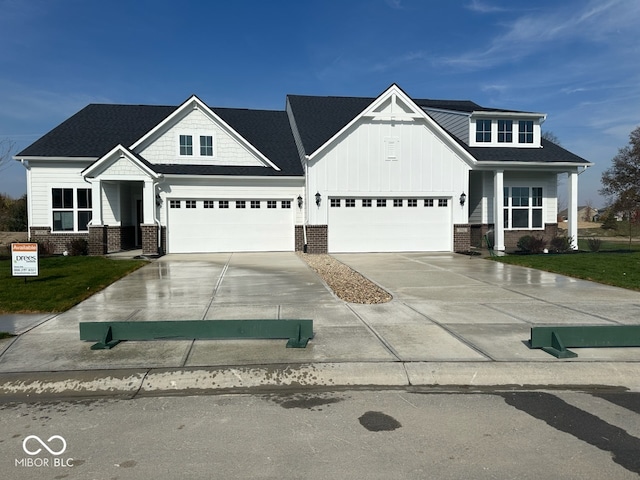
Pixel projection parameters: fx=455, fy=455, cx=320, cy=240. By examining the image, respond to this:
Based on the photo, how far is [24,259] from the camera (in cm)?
A: 1079

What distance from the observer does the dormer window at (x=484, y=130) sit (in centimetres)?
2247

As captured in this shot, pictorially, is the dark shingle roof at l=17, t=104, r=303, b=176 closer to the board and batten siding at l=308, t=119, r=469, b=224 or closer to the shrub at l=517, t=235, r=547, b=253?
the board and batten siding at l=308, t=119, r=469, b=224

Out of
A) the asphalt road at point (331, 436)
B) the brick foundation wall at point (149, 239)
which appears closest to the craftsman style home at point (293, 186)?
the brick foundation wall at point (149, 239)

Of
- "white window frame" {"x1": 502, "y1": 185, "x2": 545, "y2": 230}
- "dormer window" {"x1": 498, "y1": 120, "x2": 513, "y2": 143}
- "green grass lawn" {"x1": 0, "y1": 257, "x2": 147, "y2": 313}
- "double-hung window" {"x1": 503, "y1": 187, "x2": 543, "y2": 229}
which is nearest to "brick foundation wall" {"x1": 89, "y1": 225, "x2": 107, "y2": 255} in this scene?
"green grass lawn" {"x1": 0, "y1": 257, "x2": 147, "y2": 313}

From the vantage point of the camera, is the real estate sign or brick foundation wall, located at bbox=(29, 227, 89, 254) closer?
the real estate sign

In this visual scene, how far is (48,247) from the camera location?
64.3ft

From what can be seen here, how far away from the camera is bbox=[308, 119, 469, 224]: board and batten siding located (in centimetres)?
1956

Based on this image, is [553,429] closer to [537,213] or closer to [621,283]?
[621,283]

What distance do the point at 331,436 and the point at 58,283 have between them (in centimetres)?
996

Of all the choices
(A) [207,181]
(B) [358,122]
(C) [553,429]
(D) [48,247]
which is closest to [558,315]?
(C) [553,429]

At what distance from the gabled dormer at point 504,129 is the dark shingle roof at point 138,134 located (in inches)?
353

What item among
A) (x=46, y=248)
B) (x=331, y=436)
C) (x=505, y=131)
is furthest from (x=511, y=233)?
(x=46, y=248)

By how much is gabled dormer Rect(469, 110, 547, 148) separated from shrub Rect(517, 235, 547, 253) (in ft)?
16.5

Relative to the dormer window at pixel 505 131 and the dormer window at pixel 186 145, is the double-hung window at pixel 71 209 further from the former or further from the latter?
the dormer window at pixel 505 131
